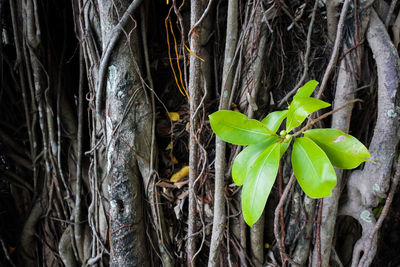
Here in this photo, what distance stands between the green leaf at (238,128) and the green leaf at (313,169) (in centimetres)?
10

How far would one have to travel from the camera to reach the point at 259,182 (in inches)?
22.7

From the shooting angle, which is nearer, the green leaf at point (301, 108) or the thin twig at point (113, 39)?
the green leaf at point (301, 108)

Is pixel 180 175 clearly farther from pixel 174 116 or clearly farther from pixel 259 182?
pixel 259 182

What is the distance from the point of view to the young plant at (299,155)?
0.54m

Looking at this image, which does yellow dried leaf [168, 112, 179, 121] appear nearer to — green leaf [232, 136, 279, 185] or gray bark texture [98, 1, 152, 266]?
gray bark texture [98, 1, 152, 266]

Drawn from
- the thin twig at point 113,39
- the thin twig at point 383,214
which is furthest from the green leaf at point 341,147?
the thin twig at point 113,39

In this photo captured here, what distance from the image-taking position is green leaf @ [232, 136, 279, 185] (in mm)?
647

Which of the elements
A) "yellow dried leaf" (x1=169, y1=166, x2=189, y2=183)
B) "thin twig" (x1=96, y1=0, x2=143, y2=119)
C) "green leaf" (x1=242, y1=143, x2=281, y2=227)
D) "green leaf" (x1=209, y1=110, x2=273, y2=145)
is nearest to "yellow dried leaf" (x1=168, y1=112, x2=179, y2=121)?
"yellow dried leaf" (x1=169, y1=166, x2=189, y2=183)

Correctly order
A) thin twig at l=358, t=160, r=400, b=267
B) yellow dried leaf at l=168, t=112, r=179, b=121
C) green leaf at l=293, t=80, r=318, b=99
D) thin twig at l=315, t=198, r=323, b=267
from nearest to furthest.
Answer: green leaf at l=293, t=80, r=318, b=99, thin twig at l=358, t=160, r=400, b=267, thin twig at l=315, t=198, r=323, b=267, yellow dried leaf at l=168, t=112, r=179, b=121

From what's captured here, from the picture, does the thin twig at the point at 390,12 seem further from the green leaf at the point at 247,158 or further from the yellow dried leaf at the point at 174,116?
the yellow dried leaf at the point at 174,116

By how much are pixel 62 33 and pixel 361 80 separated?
1.81 m

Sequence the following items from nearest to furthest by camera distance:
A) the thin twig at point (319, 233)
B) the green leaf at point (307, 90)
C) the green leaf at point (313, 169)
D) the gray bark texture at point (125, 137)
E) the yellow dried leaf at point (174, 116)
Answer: the green leaf at point (313, 169)
the green leaf at point (307, 90)
the thin twig at point (319, 233)
the gray bark texture at point (125, 137)
the yellow dried leaf at point (174, 116)

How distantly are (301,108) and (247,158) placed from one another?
7.5 inches

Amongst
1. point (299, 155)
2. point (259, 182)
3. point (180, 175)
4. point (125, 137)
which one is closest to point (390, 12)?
point (299, 155)
